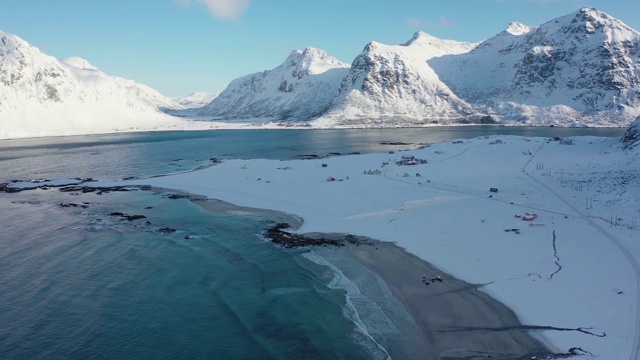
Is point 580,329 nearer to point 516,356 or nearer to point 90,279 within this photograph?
point 516,356

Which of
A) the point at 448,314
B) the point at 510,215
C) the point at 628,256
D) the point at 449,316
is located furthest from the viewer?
the point at 510,215

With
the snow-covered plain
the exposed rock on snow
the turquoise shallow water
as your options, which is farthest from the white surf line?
the exposed rock on snow

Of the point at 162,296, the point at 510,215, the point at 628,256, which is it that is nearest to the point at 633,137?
the point at 510,215

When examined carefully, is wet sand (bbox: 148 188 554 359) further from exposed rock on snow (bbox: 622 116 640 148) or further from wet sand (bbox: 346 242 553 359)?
exposed rock on snow (bbox: 622 116 640 148)

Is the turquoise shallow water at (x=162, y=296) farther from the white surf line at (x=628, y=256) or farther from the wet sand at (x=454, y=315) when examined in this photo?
the white surf line at (x=628, y=256)

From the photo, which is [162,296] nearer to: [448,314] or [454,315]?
[448,314]
